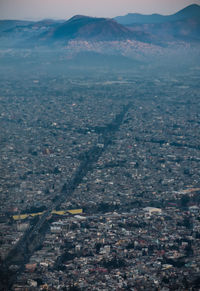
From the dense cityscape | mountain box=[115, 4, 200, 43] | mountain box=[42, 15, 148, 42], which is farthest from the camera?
mountain box=[115, 4, 200, 43]

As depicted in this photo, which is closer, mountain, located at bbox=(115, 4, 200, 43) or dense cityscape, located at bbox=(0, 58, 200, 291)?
dense cityscape, located at bbox=(0, 58, 200, 291)

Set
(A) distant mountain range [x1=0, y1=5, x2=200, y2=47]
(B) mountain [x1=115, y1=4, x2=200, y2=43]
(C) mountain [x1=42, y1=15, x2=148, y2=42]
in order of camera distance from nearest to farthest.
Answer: (C) mountain [x1=42, y1=15, x2=148, y2=42]
(A) distant mountain range [x1=0, y1=5, x2=200, y2=47]
(B) mountain [x1=115, y1=4, x2=200, y2=43]

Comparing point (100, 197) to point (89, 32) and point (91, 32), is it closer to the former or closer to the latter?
point (89, 32)

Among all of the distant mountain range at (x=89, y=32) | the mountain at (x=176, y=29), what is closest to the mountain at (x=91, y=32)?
the distant mountain range at (x=89, y=32)

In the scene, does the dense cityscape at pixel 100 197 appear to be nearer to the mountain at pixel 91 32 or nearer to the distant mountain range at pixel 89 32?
the mountain at pixel 91 32

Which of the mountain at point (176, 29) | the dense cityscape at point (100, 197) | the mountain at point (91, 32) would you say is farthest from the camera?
the mountain at point (176, 29)

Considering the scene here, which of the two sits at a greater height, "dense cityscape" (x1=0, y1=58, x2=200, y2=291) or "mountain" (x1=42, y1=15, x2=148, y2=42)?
"mountain" (x1=42, y1=15, x2=148, y2=42)

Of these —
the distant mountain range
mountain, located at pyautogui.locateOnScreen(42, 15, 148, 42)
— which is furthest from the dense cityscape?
the distant mountain range

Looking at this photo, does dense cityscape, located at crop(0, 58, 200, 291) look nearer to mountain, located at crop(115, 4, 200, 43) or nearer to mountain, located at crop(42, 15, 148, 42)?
mountain, located at crop(42, 15, 148, 42)
